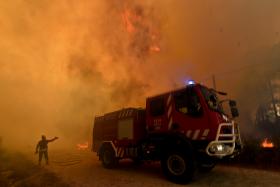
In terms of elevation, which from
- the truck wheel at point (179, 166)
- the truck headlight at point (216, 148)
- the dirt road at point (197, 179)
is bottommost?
the dirt road at point (197, 179)

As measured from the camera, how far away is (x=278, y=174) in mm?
8703

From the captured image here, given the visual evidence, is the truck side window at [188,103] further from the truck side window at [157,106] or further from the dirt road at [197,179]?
the dirt road at [197,179]

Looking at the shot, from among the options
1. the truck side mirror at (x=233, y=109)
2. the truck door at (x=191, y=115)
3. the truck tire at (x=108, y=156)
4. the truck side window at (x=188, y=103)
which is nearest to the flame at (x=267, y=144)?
the truck side mirror at (x=233, y=109)

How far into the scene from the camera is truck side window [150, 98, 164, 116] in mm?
9337

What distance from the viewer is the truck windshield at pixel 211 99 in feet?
26.6

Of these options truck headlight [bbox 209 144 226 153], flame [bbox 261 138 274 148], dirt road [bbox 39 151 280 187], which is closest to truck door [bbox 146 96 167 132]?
dirt road [bbox 39 151 280 187]

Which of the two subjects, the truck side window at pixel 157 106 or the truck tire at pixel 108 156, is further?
the truck tire at pixel 108 156

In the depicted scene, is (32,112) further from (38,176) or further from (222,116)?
(222,116)

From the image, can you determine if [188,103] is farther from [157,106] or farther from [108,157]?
[108,157]

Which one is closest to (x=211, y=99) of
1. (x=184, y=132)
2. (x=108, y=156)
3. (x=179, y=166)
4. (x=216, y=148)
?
(x=184, y=132)

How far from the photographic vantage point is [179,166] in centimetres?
811

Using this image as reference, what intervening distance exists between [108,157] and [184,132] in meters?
5.30

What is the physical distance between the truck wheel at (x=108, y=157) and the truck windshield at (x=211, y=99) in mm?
5842

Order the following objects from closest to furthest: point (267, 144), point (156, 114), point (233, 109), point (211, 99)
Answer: point (211, 99)
point (233, 109)
point (156, 114)
point (267, 144)
